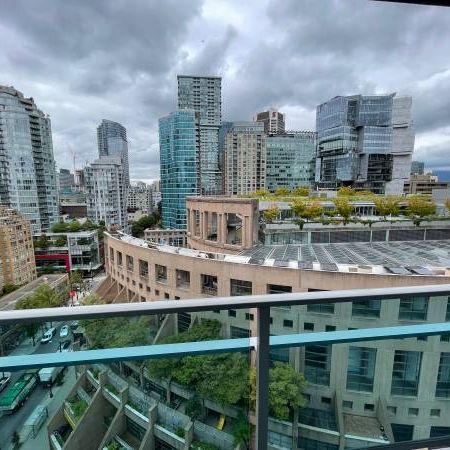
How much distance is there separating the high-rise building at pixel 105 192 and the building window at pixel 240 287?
3811 cm

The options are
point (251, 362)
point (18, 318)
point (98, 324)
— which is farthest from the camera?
point (251, 362)

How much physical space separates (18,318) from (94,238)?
3528cm

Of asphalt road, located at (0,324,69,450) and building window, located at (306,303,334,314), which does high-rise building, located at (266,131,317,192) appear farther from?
asphalt road, located at (0,324,69,450)

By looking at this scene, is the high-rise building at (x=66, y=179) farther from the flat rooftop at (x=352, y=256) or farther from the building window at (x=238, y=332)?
the building window at (x=238, y=332)

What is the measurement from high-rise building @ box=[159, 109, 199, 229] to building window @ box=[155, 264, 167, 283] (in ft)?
89.1

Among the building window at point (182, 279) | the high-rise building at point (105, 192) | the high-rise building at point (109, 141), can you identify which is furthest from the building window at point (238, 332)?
the high-rise building at point (109, 141)

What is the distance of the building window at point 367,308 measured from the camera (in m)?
1.03

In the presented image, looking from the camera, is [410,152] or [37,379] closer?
[37,379]

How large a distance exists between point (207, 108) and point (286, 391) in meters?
66.6

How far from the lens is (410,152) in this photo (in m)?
49.8

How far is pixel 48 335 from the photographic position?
3.14 feet

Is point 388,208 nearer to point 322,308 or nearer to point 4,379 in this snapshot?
point 322,308

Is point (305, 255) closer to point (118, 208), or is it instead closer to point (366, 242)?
point (366, 242)

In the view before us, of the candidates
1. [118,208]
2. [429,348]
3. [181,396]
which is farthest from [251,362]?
[118,208]
